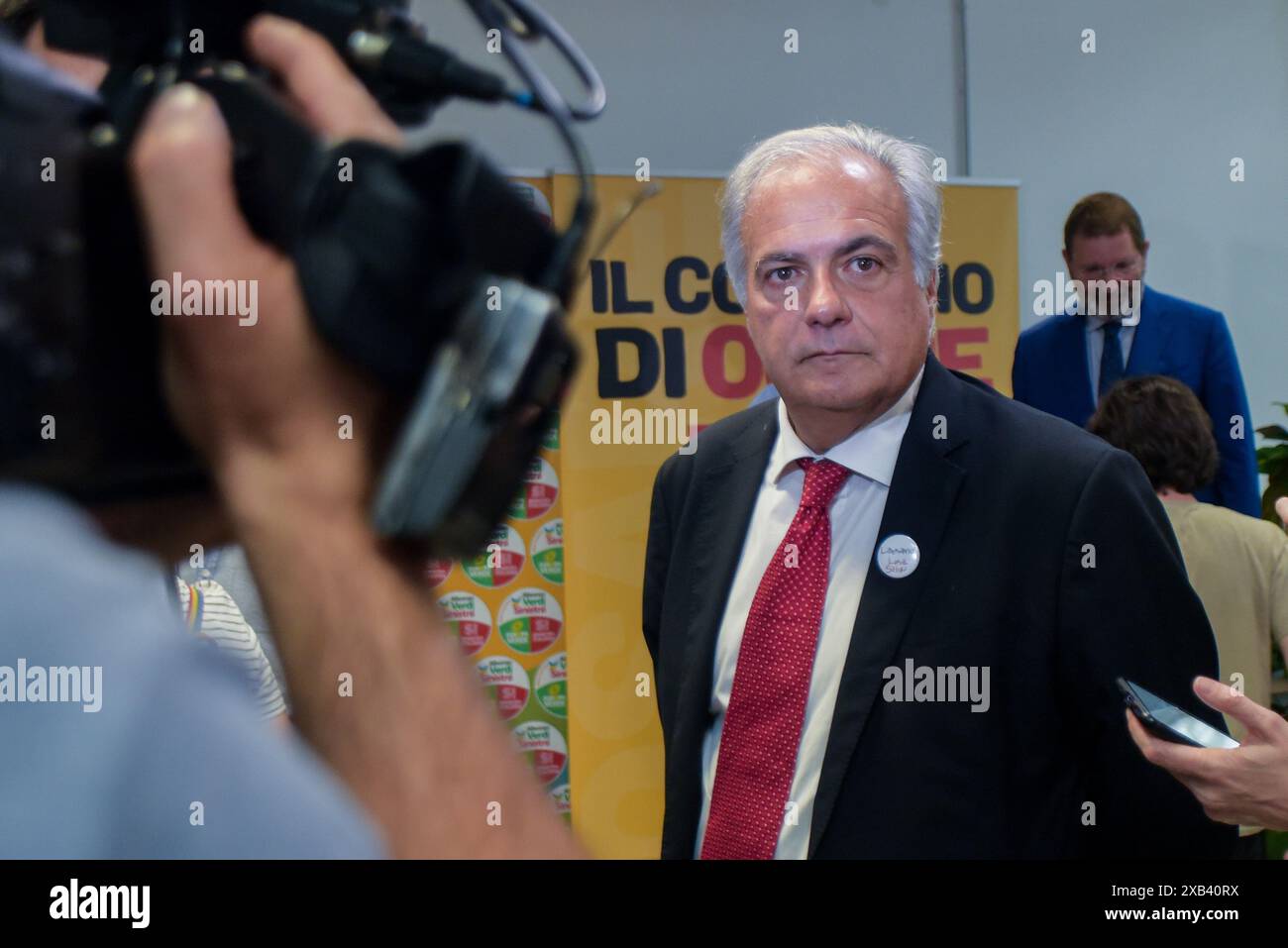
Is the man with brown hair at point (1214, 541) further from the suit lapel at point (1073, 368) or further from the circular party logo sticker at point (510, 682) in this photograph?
the circular party logo sticker at point (510, 682)

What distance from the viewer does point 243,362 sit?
0.37 metres

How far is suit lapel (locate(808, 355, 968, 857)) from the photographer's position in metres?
0.93

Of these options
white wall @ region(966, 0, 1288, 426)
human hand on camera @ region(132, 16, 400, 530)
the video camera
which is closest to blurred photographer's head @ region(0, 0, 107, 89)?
the video camera

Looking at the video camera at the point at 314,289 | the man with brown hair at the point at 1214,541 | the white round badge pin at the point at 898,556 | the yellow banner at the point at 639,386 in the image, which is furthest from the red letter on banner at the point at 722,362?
the video camera at the point at 314,289

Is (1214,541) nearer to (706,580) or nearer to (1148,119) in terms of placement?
(1148,119)

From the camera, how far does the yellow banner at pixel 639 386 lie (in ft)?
4.43

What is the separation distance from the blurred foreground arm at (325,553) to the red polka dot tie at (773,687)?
622 millimetres

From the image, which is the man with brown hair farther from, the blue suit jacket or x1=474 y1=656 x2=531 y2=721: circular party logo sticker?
x1=474 y1=656 x2=531 y2=721: circular party logo sticker

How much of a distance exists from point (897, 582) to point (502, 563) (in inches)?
35.4

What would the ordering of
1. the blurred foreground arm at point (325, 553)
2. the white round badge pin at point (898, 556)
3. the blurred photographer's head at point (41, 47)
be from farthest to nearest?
the white round badge pin at point (898, 556)
the blurred photographer's head at point (41, 47)
the blurred foreground arm at point (325, 553)

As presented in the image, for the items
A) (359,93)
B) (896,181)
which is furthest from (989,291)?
(359,93)

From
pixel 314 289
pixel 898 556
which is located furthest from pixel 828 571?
pixel 314 289

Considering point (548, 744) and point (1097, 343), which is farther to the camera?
point (548, 744)

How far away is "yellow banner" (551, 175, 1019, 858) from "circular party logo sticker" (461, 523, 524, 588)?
3.1 inches
